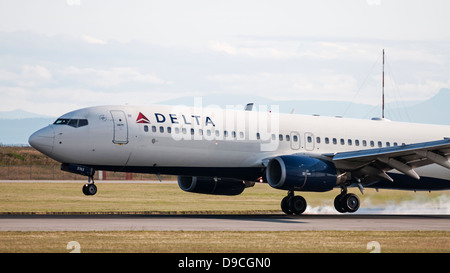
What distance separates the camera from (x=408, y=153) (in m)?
36.1

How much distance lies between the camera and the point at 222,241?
24.4 meters

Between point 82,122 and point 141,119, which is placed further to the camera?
point 141,119

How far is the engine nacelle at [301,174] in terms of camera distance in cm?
3472

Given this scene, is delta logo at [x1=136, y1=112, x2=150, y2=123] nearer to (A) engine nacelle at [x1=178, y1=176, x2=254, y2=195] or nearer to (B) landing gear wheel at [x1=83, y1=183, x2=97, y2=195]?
(B) landing gear wheel at [x1=83, y1=183, x2=97, y2=195]

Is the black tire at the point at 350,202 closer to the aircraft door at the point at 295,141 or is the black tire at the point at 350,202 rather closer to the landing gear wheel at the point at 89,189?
the aircraft door at the point at 295,141

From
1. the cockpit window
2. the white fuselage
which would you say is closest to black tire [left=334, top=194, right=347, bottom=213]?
the white fuselage

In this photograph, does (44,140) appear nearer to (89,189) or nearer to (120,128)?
(89,189)

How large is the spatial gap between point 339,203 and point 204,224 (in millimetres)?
10327

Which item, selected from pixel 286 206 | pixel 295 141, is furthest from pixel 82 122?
pixel 286 206

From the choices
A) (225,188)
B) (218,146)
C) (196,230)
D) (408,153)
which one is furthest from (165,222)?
(408,153)

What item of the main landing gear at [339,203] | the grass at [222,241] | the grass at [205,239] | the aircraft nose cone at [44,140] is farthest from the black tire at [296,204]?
the aircraft nose cone at [44,140]

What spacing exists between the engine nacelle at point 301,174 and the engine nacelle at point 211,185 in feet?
14.3

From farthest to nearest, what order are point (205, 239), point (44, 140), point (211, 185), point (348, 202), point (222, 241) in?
1. point (211, 185)
2. point (348, 202)
3. point (44, 140)
4. point (205, 239)
5. point (222, 241)
